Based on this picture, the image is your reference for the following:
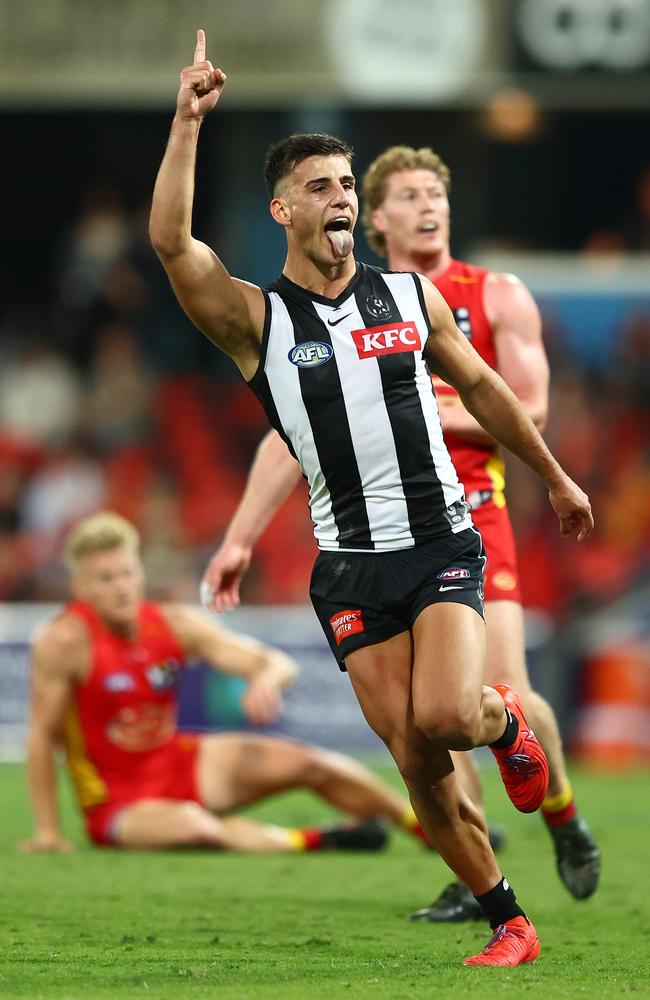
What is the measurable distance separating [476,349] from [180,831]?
3.00 meters

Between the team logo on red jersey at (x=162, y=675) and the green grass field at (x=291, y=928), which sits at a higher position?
the team logo on red jersey at (x=162, y=675)

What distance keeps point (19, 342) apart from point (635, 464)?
650cm

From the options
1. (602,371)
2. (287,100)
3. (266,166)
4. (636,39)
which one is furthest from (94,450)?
(266,166)

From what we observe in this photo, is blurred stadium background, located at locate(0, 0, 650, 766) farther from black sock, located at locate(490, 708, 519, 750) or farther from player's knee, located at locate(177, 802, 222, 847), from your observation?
black sock, located at locate(490, 708, 519, 750)

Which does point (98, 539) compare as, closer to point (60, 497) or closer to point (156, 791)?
point (156, 791)

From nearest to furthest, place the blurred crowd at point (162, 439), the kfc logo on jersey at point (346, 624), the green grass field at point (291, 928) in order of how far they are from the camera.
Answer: the green grass field at point (291, 928)
the kfc logo on jersey at point (346, 624)
the blurred crowd at point (162, 439)

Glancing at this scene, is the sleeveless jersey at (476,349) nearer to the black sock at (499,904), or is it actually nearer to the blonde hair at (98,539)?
the black sock at (499,904)

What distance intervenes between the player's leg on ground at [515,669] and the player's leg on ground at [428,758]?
42.9 inches

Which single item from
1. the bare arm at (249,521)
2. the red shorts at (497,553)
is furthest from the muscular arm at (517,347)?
the bare arm at (249,521)

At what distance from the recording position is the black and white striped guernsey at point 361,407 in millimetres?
4848

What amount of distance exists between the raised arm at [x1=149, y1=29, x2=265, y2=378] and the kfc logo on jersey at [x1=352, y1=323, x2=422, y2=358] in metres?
0.31

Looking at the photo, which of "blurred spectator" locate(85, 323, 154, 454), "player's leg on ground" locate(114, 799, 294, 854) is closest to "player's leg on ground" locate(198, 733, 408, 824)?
"player's leg on ground" locate(114, 799, 294, 854)

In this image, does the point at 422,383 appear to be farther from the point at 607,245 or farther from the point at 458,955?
the point at 607,245

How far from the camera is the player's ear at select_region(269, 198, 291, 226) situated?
4.99m
